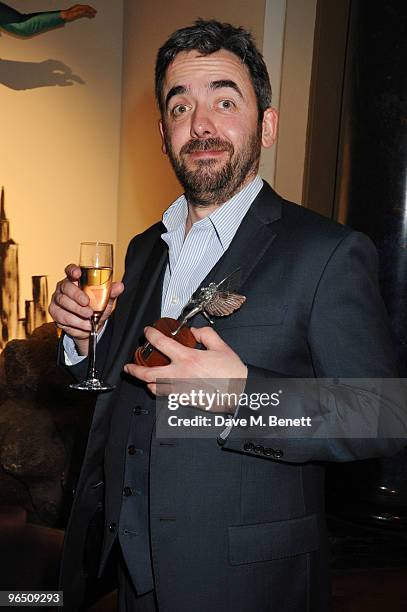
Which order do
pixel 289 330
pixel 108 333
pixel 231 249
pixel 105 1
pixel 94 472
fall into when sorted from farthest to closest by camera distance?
1. pixel 105 1
2. pixel 108 333
3. pixel 94 472
4. pixel 231 249
5. pixel 289 330

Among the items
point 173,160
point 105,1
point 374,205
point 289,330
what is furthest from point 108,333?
point 105,1

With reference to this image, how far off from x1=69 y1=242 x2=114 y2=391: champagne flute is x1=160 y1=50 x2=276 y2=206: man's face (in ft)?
0.98

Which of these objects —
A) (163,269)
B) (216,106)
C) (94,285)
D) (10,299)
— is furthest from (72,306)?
(10,299)

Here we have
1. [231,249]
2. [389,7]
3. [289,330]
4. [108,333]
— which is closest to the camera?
[289,330]

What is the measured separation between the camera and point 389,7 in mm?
3391

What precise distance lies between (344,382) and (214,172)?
0.67 metres

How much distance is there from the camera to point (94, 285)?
182cm

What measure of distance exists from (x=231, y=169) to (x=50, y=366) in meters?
3.46

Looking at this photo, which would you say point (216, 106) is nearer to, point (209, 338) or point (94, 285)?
point (94, 285)

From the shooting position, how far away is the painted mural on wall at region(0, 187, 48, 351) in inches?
200

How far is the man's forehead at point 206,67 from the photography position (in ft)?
6.08

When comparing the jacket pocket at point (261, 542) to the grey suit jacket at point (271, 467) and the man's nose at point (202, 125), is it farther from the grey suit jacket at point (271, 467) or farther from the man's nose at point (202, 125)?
the man's nose at point (202, 125)

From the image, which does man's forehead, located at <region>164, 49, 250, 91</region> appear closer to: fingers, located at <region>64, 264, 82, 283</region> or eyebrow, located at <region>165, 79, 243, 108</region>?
eyebrow, located at <region>165, 79, 243, 108</region>

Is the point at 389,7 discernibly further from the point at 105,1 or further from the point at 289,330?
the point at 105,1
